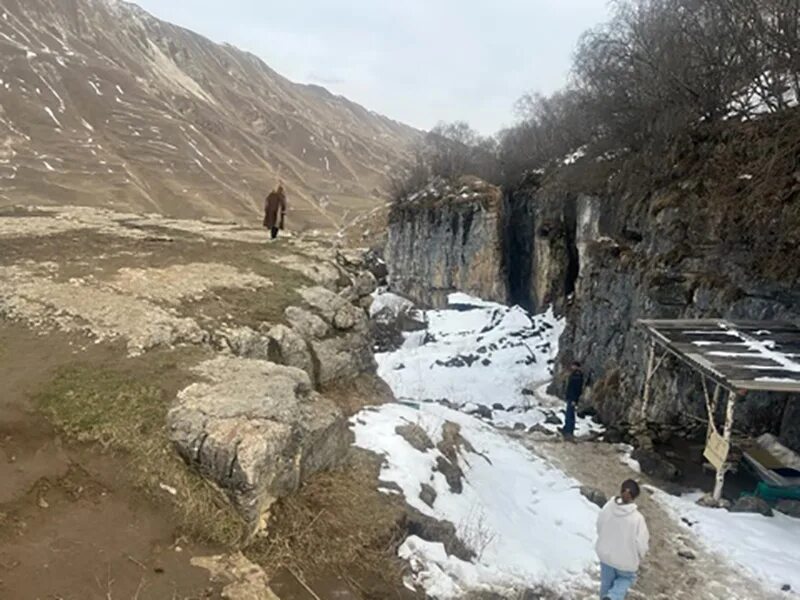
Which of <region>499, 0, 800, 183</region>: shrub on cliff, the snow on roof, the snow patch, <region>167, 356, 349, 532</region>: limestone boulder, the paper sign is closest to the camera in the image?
<region>167, 356, 349, 532</region>: limestone boulder

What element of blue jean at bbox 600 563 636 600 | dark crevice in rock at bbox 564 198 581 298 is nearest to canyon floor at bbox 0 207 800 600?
blue jean at bbox 600 563 636 600

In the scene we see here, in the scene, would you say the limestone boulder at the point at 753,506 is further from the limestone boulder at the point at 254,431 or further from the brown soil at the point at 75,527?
the brown soil at the point at 75,527

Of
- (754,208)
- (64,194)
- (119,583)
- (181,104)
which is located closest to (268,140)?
(181,104)

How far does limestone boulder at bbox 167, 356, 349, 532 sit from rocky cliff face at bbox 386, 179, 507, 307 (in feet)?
120

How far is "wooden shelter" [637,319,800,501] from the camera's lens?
11.8 meters

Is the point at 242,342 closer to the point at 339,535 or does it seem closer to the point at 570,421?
the point at 339,535

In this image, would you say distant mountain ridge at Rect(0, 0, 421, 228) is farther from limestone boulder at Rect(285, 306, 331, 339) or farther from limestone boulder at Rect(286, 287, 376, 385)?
limestone boulder at Rect(285, 306, 331, 339)

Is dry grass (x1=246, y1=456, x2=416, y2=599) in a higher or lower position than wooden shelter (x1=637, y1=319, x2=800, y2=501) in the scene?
lower

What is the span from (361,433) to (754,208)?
1389 centimetres

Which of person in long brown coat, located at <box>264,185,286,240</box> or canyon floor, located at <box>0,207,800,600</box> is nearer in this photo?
canyon floor, located at <box>0,207,800,600</box>

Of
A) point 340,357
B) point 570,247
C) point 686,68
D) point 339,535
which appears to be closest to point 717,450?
point 340,357

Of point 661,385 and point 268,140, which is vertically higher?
point 268,140

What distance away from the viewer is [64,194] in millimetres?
78000

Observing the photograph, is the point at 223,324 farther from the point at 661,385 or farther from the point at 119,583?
the point at 661,385
